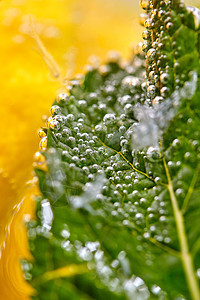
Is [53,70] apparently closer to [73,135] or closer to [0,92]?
[0,92]

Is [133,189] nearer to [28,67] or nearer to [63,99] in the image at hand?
[63,99]

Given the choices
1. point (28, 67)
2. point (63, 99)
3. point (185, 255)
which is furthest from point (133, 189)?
point (28, 67)

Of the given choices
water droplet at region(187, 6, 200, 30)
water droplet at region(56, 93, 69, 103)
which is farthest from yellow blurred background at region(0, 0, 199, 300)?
water droplet at region(187, 6, 200, 30)

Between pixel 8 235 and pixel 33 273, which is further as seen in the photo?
pixel 8 235

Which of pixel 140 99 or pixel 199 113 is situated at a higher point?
pixel 140 99

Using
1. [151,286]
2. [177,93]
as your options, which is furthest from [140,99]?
[151,286]

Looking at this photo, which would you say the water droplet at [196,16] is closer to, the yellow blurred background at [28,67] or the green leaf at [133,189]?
the green leaf at [133,189]
